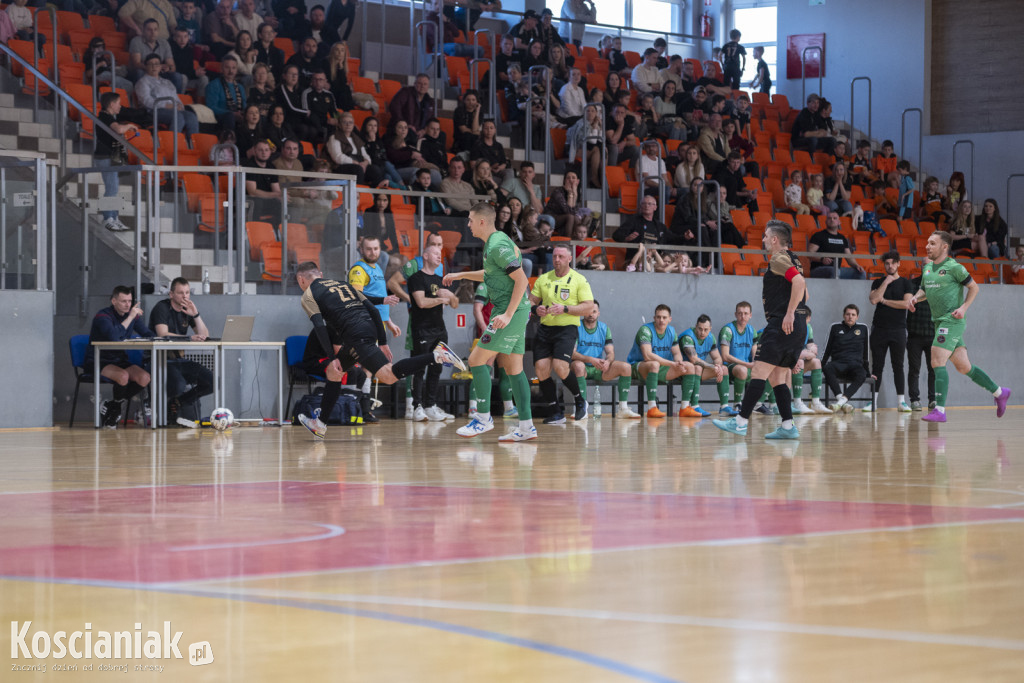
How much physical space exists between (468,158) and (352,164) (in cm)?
225

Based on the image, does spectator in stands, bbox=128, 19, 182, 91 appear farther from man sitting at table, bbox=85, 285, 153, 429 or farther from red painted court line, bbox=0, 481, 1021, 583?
red painted court line, bbox=0, 481, 1021, 583

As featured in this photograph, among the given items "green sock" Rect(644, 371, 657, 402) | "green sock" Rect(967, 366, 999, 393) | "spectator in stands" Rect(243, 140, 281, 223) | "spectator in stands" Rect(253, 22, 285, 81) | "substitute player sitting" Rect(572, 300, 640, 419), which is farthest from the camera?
"spectator in stands" Rect(253, 22, 285, 81)

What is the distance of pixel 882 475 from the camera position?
718 centimetres

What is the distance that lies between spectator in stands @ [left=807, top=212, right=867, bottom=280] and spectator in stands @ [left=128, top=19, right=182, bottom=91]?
29.9 ft

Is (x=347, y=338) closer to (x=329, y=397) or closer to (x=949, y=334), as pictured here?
(x=329, y=397)

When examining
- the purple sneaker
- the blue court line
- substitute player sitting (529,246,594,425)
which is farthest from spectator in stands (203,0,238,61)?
the blue court line

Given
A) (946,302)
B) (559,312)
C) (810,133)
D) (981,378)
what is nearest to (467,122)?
(559,312)

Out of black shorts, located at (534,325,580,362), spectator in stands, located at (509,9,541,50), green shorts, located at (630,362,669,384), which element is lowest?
green shorts, located at (630,362,669,384)

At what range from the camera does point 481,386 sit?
10203 millimetres

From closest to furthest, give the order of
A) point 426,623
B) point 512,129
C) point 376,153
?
point 426,623 → point 376,153 → point 512,129

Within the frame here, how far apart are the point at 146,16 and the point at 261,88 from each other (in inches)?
83.7

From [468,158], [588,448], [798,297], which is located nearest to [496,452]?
[588,448]

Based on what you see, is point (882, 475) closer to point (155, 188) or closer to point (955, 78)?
point (155, 188)

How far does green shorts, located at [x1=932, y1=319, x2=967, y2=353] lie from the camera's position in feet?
42.9
